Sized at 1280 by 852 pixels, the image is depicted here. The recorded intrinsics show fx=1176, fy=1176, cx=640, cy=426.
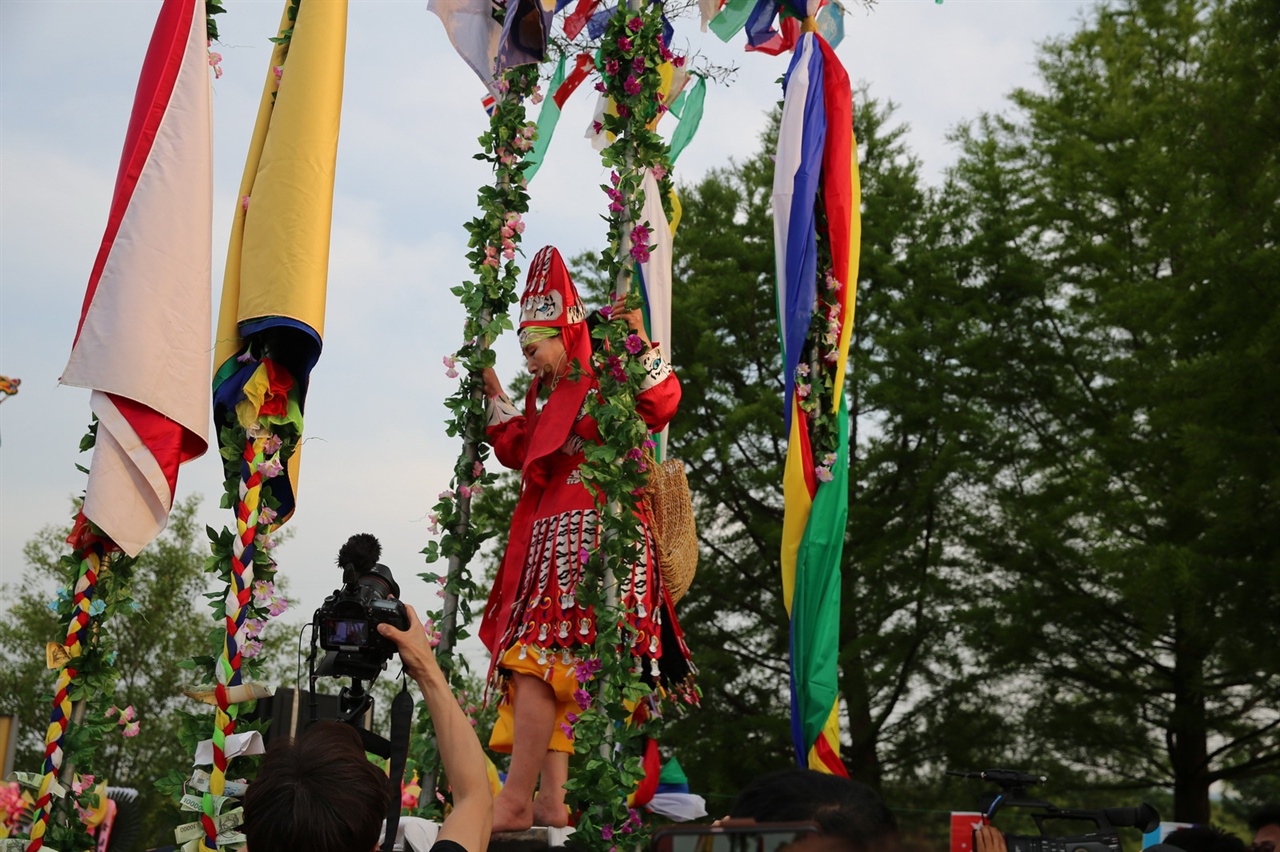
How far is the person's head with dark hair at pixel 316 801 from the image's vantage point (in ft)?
4.75

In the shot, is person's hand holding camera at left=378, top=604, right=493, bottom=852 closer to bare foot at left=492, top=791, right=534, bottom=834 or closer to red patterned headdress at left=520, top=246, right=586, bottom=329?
bare foot at left=492, top=791, right=534, bottom=834

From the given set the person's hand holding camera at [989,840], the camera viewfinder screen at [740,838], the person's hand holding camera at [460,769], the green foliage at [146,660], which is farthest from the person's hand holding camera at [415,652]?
the green foliage at [146,660]

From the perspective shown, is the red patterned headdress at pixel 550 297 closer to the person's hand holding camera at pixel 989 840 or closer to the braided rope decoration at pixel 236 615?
the braided rope decoration at pixel 236 615

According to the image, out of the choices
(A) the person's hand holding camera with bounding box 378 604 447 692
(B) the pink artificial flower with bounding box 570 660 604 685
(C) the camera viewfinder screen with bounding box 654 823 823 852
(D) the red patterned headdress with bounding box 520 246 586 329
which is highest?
(D) the red patterned headdress with bounding box 520 246 586 329

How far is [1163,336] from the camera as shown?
10.6m

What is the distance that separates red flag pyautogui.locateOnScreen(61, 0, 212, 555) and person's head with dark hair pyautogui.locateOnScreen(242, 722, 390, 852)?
1771mm

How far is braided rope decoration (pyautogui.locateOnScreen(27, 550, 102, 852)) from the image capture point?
294cm

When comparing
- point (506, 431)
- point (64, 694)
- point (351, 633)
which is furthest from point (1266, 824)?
point (64, 694)

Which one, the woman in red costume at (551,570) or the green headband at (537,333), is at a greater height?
the green headband at (537,333)

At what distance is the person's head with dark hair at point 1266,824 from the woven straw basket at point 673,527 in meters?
2.05

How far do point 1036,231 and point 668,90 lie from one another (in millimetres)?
8029

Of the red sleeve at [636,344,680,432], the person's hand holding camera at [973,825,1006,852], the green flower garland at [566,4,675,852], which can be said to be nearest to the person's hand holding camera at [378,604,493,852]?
the person's hand holding camera at [973,825,1006,852]

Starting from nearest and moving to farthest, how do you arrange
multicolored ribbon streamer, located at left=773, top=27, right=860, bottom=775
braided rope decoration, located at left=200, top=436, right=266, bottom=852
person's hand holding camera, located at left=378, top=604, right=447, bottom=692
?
1. person's hand holding camera, located at left=378, top=604, right=447, bottom=692
2. braided rope decoration, located at left=200, top=436, right=266, bottom=852
3. multicolored ribbon streamer, located at left=773, top=27, right=860, bottom=775

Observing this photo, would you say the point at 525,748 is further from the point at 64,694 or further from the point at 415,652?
the point at 415,652
